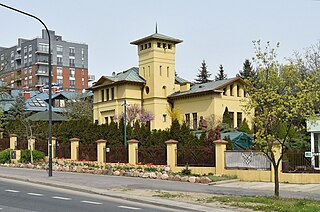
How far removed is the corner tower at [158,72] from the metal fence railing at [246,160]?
114ft

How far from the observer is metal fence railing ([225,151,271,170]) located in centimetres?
2519

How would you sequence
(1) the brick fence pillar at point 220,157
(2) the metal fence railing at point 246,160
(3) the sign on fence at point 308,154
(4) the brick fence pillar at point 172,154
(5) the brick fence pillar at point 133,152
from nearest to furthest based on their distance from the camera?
(3) the sign on fence at point 308,154 → (2) the metal fence railing at point 246,160 → (1) the brick fence pillar at point 220,157 → (4) the brick fence pillar at point 172,154 → (5) the brick fence pillar at point 133,152

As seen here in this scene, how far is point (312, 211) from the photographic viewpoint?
13945 millimetres

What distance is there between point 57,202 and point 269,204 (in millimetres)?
6545

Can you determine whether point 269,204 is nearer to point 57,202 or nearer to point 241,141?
point 57,202

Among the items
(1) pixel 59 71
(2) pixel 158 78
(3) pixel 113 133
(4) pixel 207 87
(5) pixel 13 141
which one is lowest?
(5) pixel 13 141

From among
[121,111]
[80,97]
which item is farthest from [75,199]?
[80,97]

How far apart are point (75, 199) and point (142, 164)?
13.6 metres

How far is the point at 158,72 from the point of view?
61906 mm

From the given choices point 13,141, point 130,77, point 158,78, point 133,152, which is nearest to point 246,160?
point 133,152

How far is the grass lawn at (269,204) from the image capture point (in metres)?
14.6

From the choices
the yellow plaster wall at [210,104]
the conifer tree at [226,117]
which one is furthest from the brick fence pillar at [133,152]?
the yellow plaster wall at [210,104]

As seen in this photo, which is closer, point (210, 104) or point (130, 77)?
point (210, 104)

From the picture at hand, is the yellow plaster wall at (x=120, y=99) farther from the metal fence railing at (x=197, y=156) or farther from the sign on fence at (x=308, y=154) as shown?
the sign on fence at (x=308, y=154)
